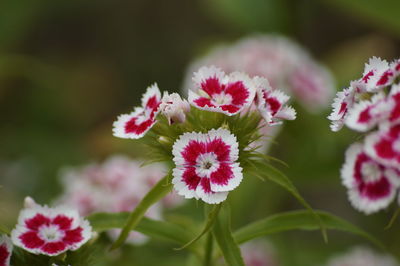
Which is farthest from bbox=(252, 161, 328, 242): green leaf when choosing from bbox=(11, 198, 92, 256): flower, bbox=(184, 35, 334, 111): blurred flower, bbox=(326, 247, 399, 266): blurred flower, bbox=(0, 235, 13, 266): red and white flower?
bbox=(184, 35, 334, 111): blurred flower

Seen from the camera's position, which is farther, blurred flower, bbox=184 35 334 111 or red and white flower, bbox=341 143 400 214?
blurred flower, bbox=184 35 334 111

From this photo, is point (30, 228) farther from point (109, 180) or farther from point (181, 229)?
point (109, 180)

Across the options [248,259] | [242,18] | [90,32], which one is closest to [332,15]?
[242,18]

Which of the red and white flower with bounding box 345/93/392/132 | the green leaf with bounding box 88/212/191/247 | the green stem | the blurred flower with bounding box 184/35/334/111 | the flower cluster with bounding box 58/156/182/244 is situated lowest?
the red and white flower with bounding box 345/93/392/132

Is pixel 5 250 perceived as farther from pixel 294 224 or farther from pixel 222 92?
pixel 294 224

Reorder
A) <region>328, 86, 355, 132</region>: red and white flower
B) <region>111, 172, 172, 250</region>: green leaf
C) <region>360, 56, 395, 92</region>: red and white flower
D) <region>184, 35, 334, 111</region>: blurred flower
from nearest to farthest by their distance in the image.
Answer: <region>360, 56, 395, 92</region>: red and white flower → <region>328, 86, 355, 132</region>: red and white flower → <region>111, 172, 172, 250</region>: green leaf → <region>184, 35, 334, 111</region>: blurred flower

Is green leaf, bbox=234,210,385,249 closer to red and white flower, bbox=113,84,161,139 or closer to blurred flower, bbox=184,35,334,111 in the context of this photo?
red and white flower, bbox=113,84,161,139

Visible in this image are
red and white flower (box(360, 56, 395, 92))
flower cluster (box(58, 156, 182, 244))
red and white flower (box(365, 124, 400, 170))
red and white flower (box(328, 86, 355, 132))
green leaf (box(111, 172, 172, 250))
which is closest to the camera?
red and white flower (box(365, 124, 400, 170))
